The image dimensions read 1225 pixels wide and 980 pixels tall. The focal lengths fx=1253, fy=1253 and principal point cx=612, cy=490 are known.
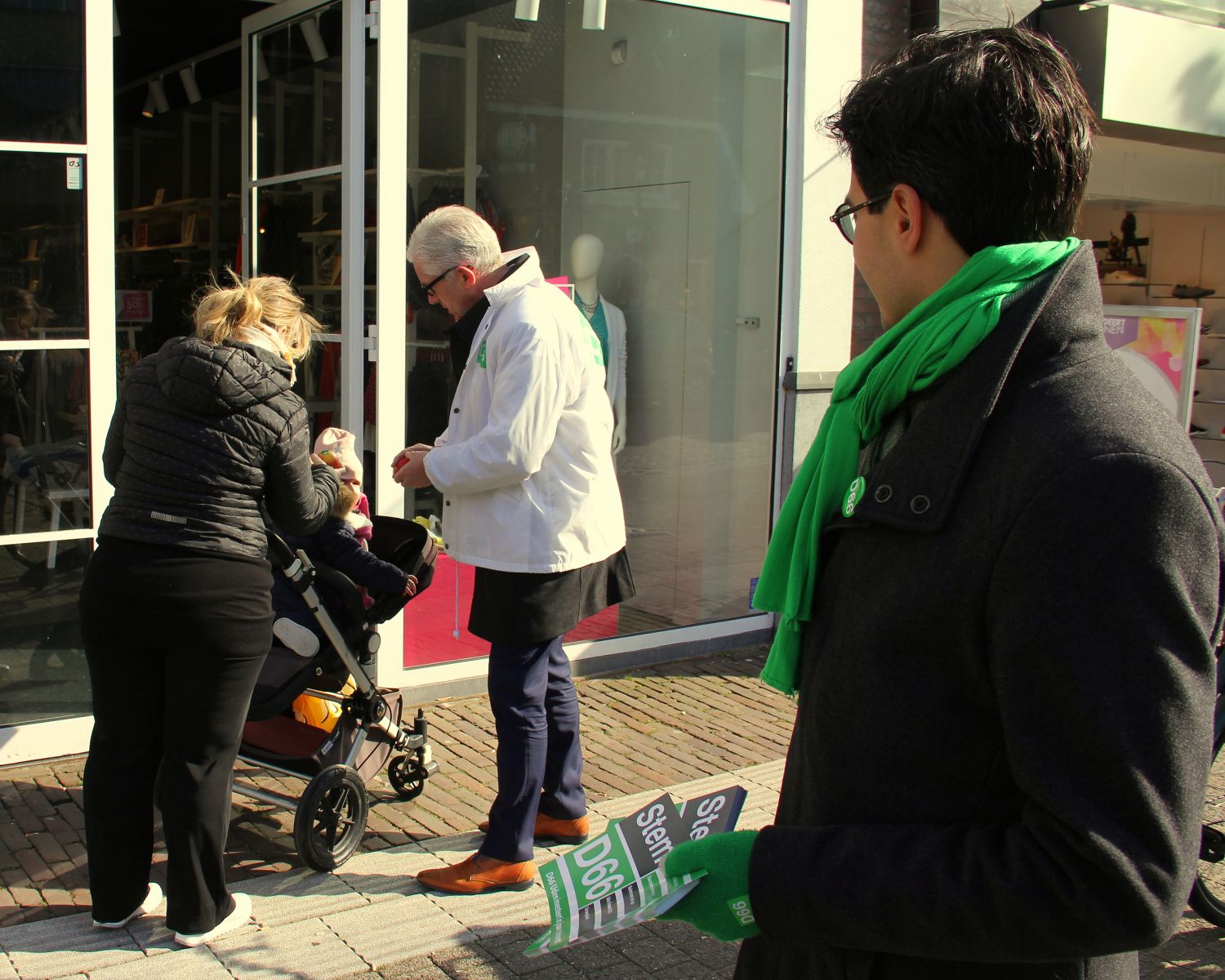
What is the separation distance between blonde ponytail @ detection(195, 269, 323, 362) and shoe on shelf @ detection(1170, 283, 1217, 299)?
9.26 m

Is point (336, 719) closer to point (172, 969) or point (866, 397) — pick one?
point (172, 969)

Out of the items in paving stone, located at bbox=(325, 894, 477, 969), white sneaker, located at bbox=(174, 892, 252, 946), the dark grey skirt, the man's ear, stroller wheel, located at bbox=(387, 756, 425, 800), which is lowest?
paving stone, located at bbox=(325, 894, 477, 969)

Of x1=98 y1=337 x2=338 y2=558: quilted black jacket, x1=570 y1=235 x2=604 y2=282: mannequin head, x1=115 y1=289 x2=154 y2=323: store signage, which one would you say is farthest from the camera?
x1=115 y1=289 x2=154 y2=323: store signage

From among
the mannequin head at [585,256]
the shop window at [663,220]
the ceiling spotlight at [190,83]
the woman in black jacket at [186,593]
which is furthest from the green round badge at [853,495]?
the ceiling spotlight at [190,83]

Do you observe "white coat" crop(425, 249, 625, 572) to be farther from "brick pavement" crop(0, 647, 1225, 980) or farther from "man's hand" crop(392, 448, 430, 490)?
"brick pavement" crop(0, 647, 1225, 980)

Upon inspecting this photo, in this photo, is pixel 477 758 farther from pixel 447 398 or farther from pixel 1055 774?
pixel 1055 774

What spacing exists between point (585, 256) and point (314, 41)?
168 cm

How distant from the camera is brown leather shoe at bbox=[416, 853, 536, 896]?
391 centimetres

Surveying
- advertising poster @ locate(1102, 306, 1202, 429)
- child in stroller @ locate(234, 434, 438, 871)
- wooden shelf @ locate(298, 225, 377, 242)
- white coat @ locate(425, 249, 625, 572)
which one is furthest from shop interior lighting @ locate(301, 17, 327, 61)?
advertising poster @ locate(1102, 306, 1202, 429)

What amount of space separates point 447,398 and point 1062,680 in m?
5.08

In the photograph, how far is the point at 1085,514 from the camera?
111cm

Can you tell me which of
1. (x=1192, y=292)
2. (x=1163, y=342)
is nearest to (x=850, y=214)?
(x=1163, y=342)

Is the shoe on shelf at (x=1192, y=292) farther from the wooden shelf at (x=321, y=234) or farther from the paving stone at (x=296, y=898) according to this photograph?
the paving stone at (x=296, y=898)

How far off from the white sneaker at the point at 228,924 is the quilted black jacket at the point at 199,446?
107cm
